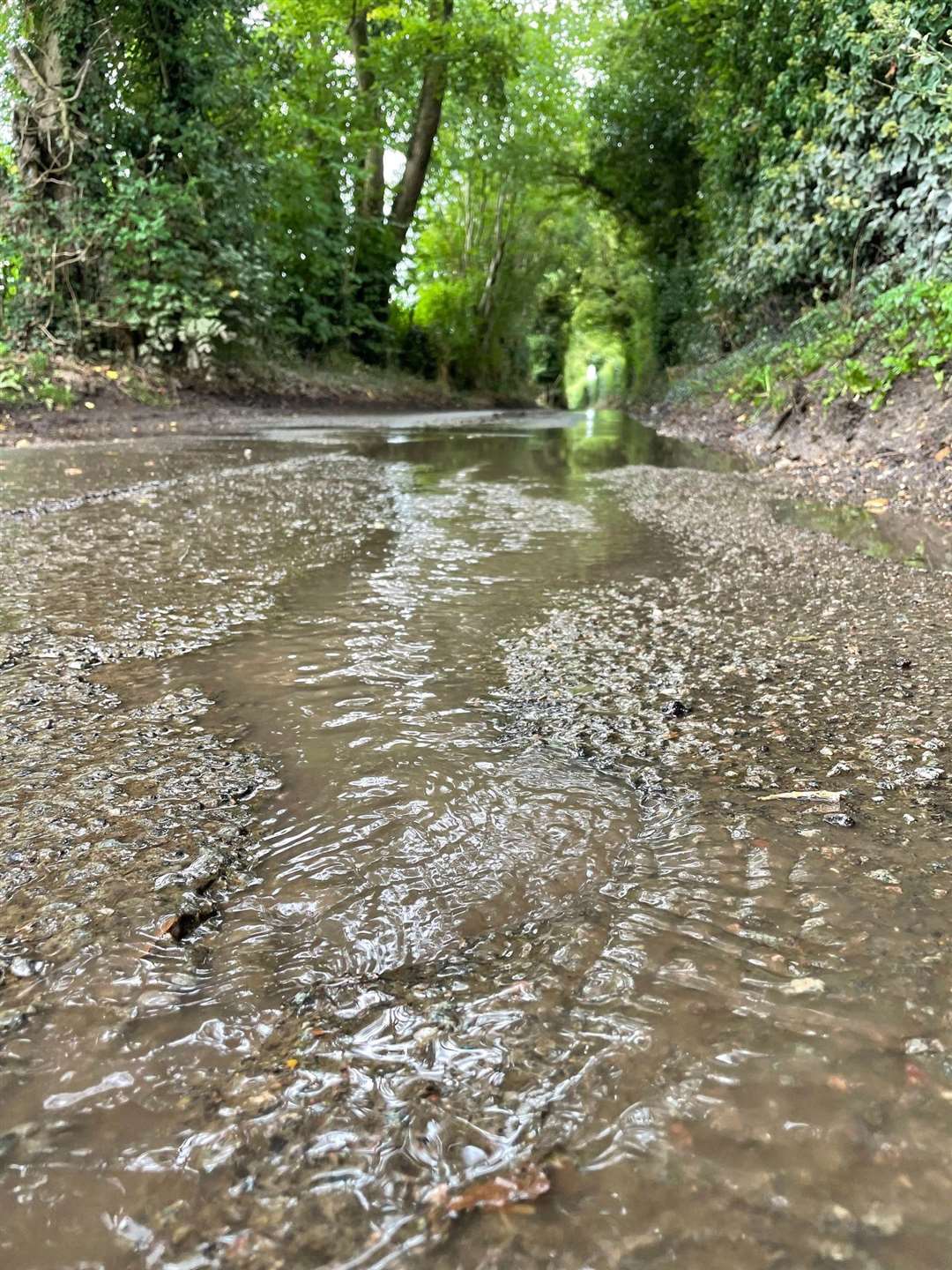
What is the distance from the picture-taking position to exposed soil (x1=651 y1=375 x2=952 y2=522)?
463cm

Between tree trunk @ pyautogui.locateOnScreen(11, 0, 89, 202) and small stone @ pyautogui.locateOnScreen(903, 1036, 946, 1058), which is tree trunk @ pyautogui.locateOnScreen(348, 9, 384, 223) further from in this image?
small stone @ pyautogui.locateOnScreen(903, 1036, 946, 1058)

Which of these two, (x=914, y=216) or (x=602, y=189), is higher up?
(x=602, y=189)

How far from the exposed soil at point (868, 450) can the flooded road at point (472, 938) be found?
2658mm

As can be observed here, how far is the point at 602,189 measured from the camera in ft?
65.1

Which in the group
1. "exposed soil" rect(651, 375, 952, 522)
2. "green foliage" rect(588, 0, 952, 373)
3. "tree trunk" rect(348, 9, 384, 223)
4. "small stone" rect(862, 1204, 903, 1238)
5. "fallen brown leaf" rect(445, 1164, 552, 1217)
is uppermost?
"tree trunk" rect(348, 9, 384, 223)

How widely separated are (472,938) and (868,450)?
567cm

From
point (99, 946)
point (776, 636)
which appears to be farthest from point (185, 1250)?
point (776, 636)

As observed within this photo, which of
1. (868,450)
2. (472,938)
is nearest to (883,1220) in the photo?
(472,938)

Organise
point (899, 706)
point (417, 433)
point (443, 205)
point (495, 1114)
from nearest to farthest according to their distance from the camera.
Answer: point (495, 1114) → point (899, 706) → point (417, 433) → point (443, 205)

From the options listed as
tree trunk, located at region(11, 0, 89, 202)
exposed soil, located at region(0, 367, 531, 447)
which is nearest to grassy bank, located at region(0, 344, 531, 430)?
exposed soil, located at region(0, 367, 531, 447)

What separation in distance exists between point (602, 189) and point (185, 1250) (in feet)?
74.3

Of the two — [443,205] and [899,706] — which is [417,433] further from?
Result: [443,205]

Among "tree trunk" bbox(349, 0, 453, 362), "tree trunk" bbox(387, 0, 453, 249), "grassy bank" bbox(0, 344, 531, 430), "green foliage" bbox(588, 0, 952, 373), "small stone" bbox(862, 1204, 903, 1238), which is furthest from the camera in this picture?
"tree trunk" bbox(387, 0, 453, 249)

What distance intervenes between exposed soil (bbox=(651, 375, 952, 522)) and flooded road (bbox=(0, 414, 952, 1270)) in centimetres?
266
